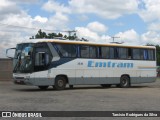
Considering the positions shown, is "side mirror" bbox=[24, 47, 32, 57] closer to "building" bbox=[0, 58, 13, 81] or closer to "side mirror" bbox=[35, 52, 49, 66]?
"side mirror" bbox=[35, 52, 49, 66]

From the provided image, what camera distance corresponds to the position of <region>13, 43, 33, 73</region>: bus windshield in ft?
86.8

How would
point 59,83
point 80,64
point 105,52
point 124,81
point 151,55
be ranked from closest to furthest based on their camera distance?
point 59,83, point 80,64, point 105,52, point 124,81, point 151,55

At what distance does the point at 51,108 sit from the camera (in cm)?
1582

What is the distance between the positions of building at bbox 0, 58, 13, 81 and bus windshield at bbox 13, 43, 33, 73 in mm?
19064

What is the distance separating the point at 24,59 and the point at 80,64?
4172mm

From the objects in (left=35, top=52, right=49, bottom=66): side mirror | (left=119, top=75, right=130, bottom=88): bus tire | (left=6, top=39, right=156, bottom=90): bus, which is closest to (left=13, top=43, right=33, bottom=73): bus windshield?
(left=6, top=39, right=156, bottom=90): bus

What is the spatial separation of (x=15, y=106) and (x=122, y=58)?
16.5 meters

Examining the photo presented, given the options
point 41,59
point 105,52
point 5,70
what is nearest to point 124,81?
point 105,52

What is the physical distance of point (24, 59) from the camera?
2678cm

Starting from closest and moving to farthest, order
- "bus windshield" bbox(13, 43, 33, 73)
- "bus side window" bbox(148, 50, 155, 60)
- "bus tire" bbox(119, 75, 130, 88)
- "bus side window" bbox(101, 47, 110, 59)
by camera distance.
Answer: "bus windshield" bbox(13, 43, 33, 73), "bus side window" bbox(101, 47, 110, 59), "bus tire" bbox(119, 75, 130, 88), "bus side window" bbox(148, 50, 155, 60)

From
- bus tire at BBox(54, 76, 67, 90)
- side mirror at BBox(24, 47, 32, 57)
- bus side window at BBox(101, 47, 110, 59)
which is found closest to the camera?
side mirror at BBox(24, 47, 32, 57)

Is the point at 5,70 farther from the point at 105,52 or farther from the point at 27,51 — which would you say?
the point at 27,51

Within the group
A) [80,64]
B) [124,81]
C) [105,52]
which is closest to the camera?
[80,64]

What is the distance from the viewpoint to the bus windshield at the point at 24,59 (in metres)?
26.5
